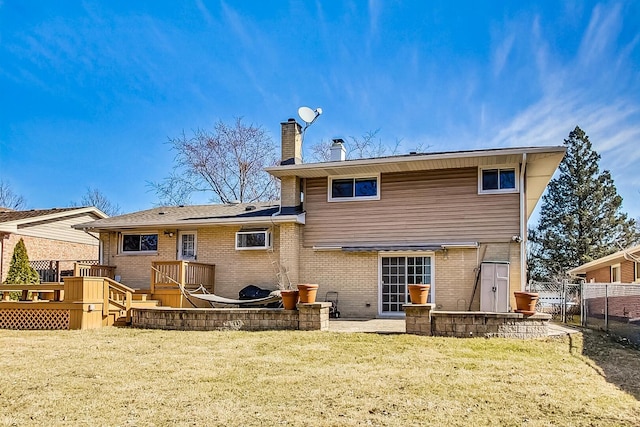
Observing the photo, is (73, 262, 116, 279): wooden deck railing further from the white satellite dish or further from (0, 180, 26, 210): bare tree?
(0, 180, 26, 210): bare tree

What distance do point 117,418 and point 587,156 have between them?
39.0 m

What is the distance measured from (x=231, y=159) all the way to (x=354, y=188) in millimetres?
18077

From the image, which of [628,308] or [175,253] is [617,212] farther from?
[175,253]

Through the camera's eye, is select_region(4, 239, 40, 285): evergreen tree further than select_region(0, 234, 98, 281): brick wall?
No

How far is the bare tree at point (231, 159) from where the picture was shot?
31797 mm

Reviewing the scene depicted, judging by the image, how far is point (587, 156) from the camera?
37.2 metres

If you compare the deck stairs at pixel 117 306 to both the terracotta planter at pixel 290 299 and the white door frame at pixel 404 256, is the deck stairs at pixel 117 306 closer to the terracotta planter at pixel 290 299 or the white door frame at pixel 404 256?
the terracotta planter at pixel 290 299

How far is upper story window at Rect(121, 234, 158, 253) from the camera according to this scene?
17.4 m

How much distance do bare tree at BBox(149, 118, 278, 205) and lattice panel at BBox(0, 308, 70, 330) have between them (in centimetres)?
1955

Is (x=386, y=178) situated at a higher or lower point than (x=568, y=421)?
higher

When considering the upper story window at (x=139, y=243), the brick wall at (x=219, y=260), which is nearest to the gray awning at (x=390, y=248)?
the brick wall at (x=219, y=260)

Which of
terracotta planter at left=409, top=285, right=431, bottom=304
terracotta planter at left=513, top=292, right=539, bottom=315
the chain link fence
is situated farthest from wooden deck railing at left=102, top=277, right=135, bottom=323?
the chain link fence

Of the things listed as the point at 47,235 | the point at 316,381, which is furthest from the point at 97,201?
the point at 316,381

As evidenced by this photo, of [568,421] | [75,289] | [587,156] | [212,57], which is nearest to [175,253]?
[75,289]
